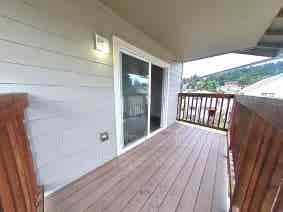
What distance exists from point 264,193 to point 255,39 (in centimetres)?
339

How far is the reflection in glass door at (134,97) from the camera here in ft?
6.90

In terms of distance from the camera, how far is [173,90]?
3.92 metres

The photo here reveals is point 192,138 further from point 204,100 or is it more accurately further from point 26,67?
point 26,67

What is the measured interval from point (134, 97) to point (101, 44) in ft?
3.51

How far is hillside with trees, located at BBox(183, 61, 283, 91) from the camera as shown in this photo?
3621 mm

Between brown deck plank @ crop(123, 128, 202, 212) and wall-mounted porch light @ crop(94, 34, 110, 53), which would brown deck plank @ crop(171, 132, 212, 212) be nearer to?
brown deck plank @ crop(123, 128, 202, 212)

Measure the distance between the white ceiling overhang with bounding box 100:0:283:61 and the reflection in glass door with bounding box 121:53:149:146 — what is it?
586 mm

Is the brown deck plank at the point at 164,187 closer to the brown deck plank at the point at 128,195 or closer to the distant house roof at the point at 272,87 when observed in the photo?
the brown deck plank at the point at 128,195

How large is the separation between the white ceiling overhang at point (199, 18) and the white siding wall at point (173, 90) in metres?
1.12

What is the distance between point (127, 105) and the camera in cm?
221

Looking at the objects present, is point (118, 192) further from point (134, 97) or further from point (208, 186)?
point (134, 97)

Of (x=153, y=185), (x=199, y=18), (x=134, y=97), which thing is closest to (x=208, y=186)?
(x=153, y=185)

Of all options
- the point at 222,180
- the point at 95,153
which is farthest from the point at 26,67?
the point at 222,180

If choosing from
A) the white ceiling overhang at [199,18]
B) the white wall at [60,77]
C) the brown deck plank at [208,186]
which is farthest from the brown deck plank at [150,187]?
the white ceiling overhang at [199,18]
